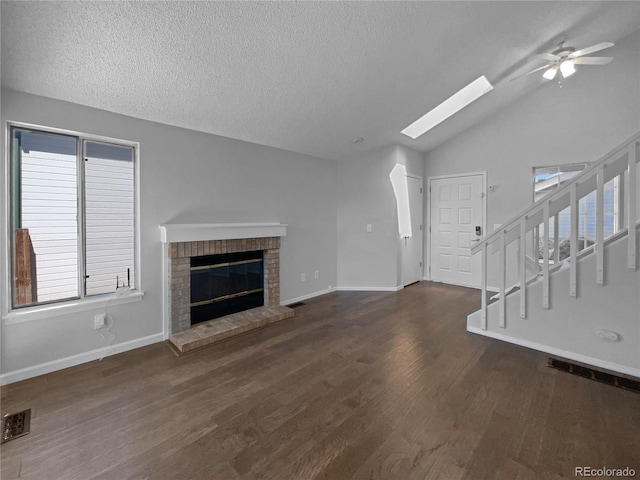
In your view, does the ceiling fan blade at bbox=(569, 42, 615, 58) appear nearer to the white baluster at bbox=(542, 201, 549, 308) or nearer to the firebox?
the white baluster at bbox=(542, 201, 549, 308)

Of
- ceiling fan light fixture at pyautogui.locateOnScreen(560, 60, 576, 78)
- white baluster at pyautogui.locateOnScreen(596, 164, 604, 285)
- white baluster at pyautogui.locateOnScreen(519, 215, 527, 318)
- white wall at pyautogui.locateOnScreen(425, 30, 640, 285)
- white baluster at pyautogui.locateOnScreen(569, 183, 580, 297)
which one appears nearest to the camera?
white baluster at pyautogui.locateOnScreen(596, 164, 604, 285)

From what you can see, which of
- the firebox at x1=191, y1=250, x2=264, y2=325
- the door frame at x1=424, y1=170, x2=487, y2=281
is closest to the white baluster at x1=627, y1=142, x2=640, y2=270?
the door frame at x1=424, y1=170, x2=487, y2=281

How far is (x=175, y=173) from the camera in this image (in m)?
3.06

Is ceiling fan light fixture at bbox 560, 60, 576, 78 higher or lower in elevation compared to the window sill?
higher

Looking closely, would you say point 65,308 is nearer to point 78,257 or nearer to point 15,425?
point 78,257

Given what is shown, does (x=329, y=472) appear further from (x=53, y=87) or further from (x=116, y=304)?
(x=53, y=87)

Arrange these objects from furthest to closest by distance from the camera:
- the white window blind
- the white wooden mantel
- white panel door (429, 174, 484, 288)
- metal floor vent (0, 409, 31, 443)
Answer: white panel door (429, 174, 484, 288) → the white wooden mantel → the white window blind → metal floor vent (0, 409, 31, 443)

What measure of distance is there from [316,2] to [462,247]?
4.63 meters

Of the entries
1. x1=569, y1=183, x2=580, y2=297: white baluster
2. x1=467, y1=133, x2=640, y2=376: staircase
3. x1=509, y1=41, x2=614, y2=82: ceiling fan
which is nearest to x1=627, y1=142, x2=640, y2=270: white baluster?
x1=467, y1=133, x2=640, y2=376: staircase

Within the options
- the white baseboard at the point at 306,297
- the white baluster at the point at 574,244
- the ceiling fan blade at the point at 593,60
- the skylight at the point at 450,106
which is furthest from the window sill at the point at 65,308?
the ceiling fan blade at the point at 593,60

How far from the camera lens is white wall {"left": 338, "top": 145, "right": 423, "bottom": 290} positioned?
4879 mm

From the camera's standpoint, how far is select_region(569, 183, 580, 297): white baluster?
2.51m

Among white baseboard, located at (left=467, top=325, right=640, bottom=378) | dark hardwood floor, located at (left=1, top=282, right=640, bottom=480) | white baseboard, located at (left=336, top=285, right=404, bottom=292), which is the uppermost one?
white baseboard, located at (left=336, top=285, right=404, bottom=292)

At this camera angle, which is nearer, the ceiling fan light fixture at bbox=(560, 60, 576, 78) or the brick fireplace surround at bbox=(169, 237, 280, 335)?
the brick fireplace surround at bbox=(169, 237, 280, 335)
